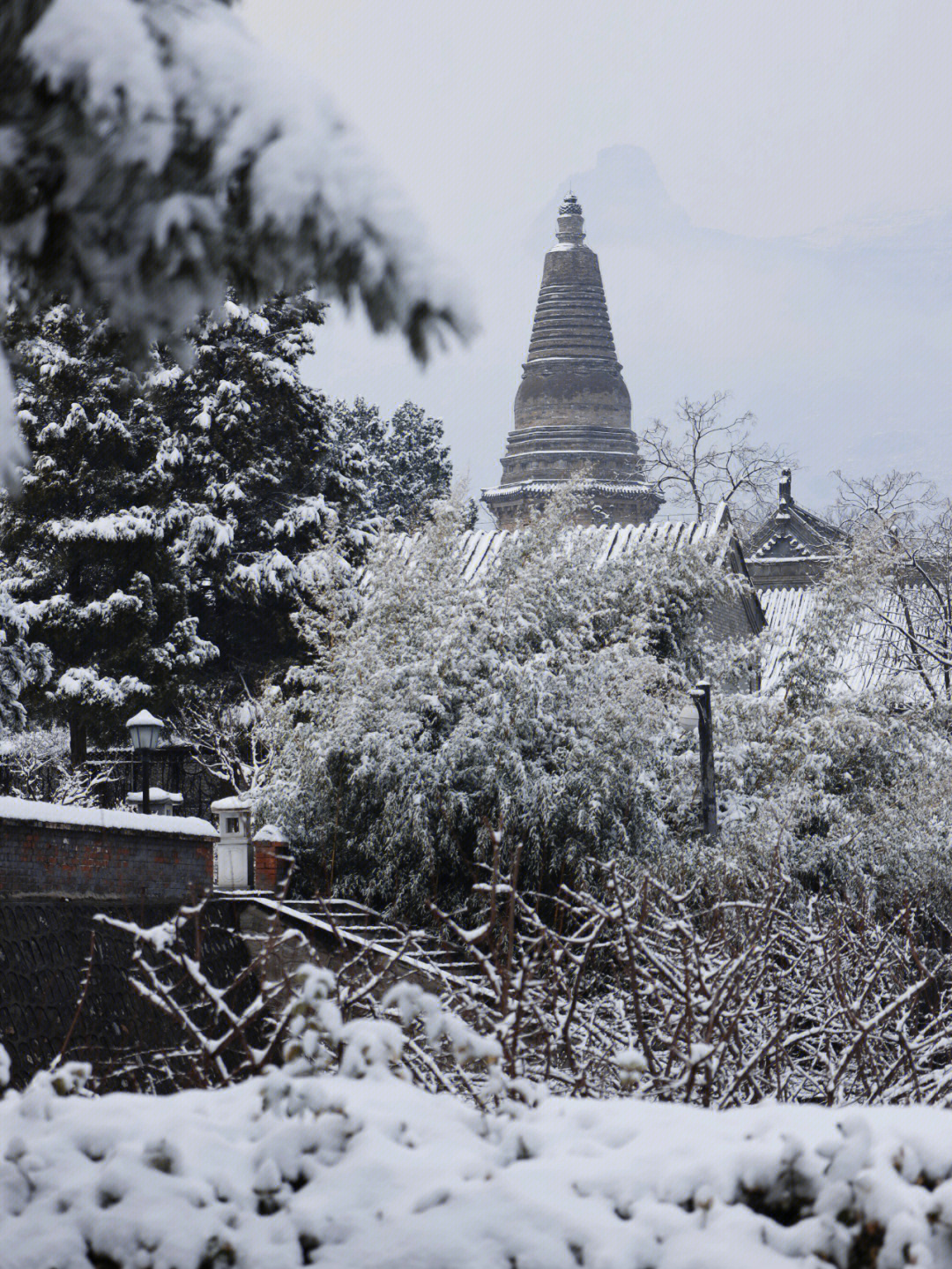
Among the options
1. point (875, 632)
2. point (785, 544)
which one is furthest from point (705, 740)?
point (785, 544)

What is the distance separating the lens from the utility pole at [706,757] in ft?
50.9

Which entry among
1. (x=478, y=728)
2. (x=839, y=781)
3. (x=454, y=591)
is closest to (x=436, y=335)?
(x=478, y=728)

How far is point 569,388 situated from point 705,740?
54235 millimetres

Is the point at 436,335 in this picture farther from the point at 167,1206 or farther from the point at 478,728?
the point at 478,728

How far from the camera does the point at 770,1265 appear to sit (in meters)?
2.95

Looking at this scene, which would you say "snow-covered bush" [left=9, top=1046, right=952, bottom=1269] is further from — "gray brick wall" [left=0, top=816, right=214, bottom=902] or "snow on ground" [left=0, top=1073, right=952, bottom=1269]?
"gray brick wall" [left=0, top=816, right=214, bottom=902]

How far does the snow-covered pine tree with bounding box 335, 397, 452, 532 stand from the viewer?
1759 inches

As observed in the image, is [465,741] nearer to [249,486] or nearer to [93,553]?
[93,553]

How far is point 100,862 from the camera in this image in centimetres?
1115

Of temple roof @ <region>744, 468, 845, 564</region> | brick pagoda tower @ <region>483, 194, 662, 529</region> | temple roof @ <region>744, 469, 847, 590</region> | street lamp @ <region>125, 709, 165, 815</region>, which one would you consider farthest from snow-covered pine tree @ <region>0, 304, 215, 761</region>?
A: brick pagoda tower @ <region>483, 194, 662, 529</region>

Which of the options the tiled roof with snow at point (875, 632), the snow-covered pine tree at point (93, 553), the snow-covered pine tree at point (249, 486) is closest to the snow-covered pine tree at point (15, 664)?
the snow-covered pine tree at point (93, 553)

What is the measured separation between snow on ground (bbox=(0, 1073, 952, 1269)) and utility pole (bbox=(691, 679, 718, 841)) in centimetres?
1223

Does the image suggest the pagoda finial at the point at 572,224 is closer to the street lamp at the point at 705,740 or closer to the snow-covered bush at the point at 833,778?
the snow-covered bush at the point at 833,778

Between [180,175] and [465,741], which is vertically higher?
[180,175]
